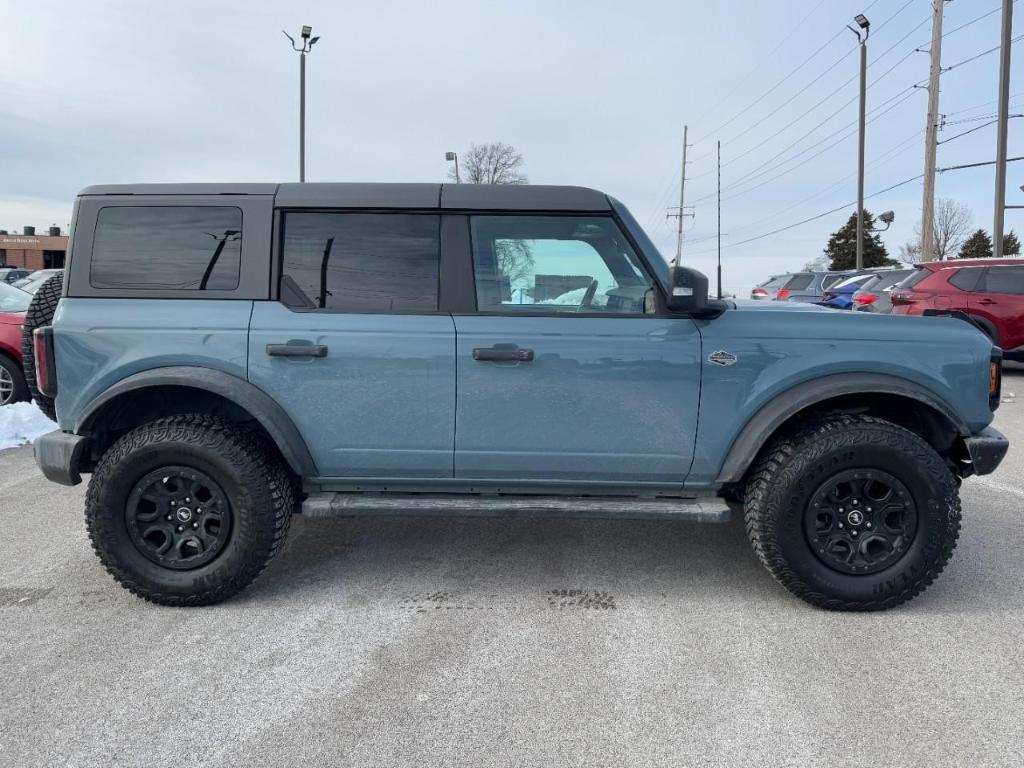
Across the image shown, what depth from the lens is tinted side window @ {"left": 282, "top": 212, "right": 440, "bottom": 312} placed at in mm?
3604

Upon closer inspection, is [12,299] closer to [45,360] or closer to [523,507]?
[45,360]

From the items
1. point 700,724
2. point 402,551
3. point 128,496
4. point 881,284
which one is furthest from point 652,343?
point 881,284

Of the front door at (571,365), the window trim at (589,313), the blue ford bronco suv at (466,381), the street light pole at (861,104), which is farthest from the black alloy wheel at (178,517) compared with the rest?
the street light pole at (861,104)

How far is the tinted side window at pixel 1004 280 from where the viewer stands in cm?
1129

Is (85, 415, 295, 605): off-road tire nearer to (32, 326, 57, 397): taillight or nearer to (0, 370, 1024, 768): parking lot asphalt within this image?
(0, 370, 1024, 768): parking lot asphalt

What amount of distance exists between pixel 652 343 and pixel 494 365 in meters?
0.73

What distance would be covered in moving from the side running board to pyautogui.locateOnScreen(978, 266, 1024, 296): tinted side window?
398 inches

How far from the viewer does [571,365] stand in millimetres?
3488

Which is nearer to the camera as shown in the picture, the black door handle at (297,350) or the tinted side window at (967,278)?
the black door handle at (297,350)

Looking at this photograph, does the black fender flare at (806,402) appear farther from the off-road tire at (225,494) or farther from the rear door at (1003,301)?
the rear door at (1003,301)

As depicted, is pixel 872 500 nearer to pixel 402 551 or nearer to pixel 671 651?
pixel 671 651

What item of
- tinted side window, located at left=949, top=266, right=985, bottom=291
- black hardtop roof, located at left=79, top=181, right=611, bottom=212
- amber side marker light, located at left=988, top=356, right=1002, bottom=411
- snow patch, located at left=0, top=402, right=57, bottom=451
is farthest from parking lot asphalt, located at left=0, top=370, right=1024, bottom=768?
tinted side window, located at left=949, top=266, right=985, bottom=291

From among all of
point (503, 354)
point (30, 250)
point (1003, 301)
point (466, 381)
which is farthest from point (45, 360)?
point (30, 250)

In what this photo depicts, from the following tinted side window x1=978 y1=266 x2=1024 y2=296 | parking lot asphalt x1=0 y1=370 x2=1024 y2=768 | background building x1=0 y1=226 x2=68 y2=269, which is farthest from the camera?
background building x1=0 y1=226 x2=68 y2=269
